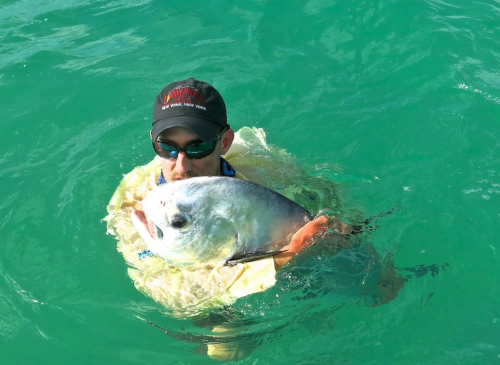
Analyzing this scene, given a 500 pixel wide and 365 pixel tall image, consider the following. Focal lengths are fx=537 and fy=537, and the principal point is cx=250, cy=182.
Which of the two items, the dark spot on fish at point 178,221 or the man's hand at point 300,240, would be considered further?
the man's hand at point 300,240

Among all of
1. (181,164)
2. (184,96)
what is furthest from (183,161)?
(184,96)

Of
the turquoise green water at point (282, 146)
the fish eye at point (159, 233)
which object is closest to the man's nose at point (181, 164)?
the fish eye at point (159, 233)

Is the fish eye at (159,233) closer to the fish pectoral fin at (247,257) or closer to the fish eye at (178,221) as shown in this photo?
the fish eye at (178,221)

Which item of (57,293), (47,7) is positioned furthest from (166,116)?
(47,7)

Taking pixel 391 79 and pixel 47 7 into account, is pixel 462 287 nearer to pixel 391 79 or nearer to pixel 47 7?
pixel 391 79

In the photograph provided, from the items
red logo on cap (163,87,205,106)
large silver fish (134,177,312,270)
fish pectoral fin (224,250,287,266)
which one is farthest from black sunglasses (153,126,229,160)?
fish pectoral fin (224,250,287,266)

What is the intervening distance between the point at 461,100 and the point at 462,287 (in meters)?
2.88

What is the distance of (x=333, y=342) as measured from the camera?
4344mm

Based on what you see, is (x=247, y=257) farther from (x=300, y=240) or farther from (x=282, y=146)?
(x=282, y=146)

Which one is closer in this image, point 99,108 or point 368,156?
point 368,156

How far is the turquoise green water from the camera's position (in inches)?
173

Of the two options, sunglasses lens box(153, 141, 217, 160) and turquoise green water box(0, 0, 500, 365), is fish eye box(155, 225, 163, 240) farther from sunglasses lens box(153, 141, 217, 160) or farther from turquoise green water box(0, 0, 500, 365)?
turquoise green water box(0, 0, 500, 365)

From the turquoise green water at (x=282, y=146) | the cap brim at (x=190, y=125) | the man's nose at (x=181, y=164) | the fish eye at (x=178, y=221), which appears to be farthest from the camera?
the turquoise green water at (x=282, y=146)

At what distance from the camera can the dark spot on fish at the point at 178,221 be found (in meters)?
3.20
